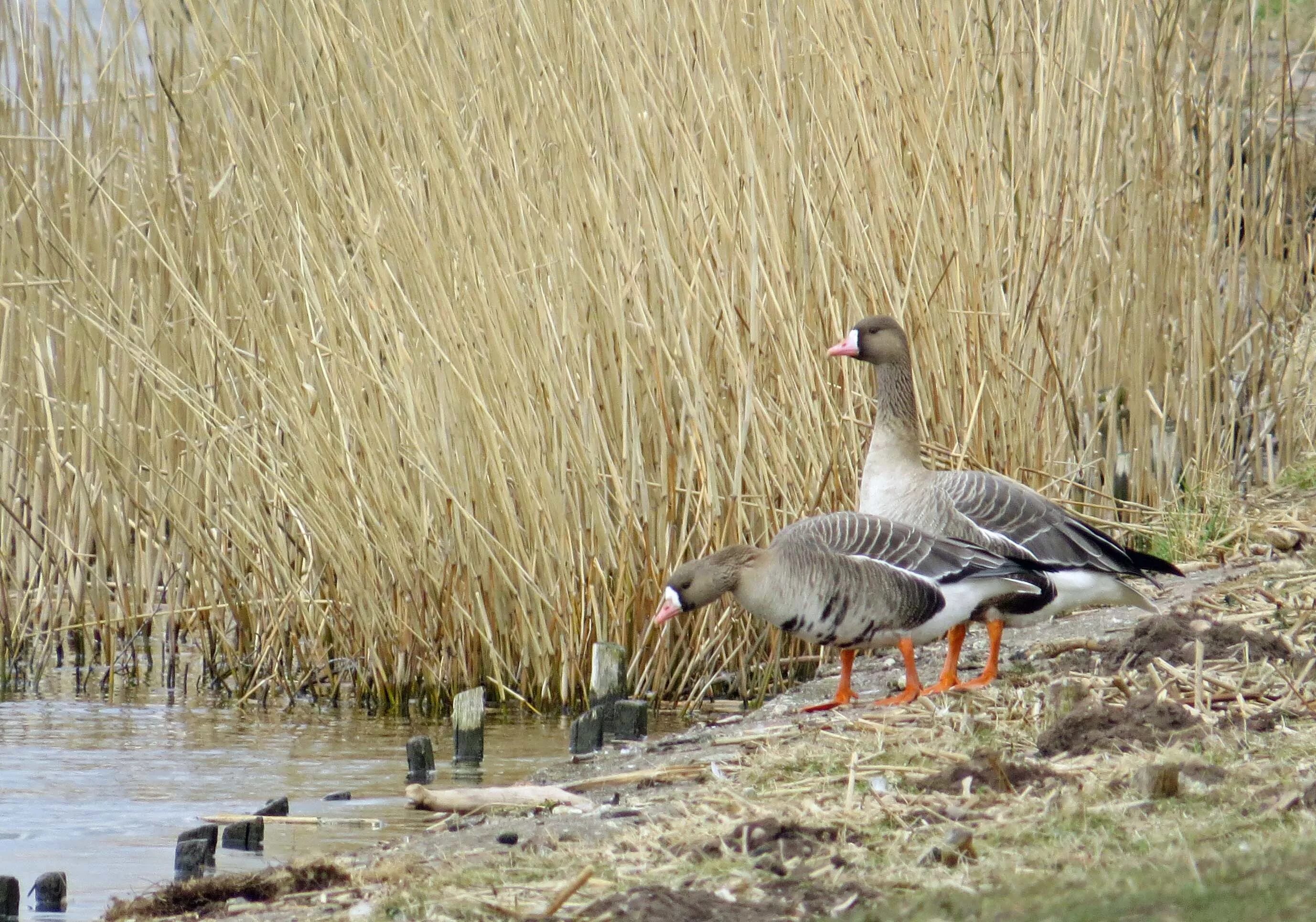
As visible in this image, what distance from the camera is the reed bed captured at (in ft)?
22.5

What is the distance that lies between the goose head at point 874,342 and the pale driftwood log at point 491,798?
2.30 m

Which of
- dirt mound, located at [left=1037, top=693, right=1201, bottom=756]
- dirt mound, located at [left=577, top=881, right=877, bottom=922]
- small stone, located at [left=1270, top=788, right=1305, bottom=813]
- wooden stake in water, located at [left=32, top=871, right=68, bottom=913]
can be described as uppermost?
dirt mound, located at [left=1037, top=693, right=1201, bottom=756]

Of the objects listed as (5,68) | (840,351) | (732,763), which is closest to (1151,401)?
(840,351)

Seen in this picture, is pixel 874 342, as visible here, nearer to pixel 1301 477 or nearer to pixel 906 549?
pixel 906 549

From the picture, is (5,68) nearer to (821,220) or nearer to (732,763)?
(821,220)

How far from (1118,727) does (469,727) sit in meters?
2.53

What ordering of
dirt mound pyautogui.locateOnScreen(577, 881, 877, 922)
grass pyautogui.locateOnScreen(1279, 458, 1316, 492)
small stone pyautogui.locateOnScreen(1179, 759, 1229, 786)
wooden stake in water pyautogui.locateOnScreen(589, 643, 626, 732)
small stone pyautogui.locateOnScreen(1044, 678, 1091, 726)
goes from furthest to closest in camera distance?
1. grass pyautogui.locateOnScreen(1279, 458, 1316, 492)
2. wooden stake in water pyautogui.locateOnScreen(589, 643, 626, 732)
3. small stone pyautogui.locateOnScreen(1044, 678, 1091, 726)
4. small stone pyautogui.locateOnScreen(1179, 759, 1229, 786)
5. dirt mound pyautogui.locateOnScreen(577, 881, 877, 922)

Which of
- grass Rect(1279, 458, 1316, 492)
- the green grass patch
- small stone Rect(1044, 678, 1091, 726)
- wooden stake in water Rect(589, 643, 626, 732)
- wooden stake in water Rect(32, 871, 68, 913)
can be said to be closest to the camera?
the green grass patch

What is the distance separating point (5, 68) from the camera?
8.90 m

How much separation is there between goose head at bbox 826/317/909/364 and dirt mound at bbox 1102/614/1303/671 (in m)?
1.47

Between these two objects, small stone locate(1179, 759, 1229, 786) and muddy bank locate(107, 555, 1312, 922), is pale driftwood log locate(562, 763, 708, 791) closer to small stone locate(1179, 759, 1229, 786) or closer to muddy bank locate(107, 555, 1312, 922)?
muddy bank locate(107, 555, 1312, 922)

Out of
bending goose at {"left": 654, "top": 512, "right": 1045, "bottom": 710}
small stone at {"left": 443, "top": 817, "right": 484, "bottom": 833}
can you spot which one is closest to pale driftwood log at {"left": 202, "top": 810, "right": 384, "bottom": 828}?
small stone at {"left": 443, "top": 817, "right": 484, "bottom": 833}

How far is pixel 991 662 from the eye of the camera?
6.01 meters

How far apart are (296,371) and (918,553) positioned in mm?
2853
